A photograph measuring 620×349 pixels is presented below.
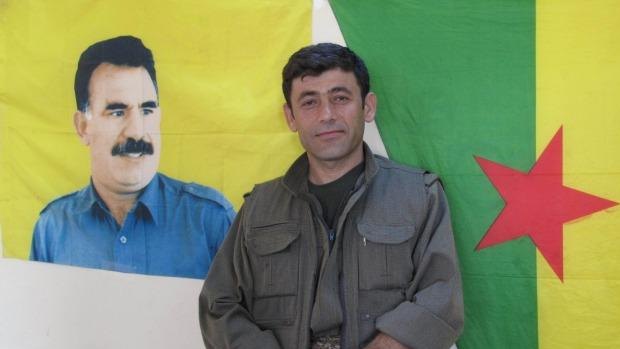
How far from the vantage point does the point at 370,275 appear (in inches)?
73.5

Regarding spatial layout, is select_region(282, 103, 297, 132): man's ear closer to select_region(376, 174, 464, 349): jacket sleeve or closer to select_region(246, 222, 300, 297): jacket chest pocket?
select_region(246, 222, 300, 297): jacket chest pocket

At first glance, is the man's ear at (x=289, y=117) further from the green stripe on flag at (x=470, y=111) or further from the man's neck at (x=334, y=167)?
the green stripe on flag at (x=470, y=111)

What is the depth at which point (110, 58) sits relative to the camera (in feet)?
8.04

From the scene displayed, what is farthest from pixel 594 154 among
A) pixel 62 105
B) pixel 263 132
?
pixel 62 105

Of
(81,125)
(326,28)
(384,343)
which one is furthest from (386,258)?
(81,125)

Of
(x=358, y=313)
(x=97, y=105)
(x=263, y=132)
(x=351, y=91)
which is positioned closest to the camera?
(x=358, y=313)

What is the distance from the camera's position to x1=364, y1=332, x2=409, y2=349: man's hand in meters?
1.79

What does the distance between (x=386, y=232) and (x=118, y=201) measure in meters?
1.07

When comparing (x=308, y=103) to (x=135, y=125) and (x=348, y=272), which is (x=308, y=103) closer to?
(x=348, y=272)

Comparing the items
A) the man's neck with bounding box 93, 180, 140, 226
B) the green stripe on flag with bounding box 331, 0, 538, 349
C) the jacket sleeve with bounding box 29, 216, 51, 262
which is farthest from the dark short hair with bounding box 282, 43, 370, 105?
the jacket sleeve with bounding box 29, 216, 51, 262

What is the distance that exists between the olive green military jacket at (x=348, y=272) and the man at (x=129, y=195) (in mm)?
342

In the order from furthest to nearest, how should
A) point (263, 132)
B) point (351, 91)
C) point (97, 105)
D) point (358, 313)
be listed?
point (97, 105) → point (263, 132) → point (351, 91) → point (358, 313)

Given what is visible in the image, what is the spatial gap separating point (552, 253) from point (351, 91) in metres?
0.77

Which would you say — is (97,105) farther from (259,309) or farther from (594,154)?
(594,154)
